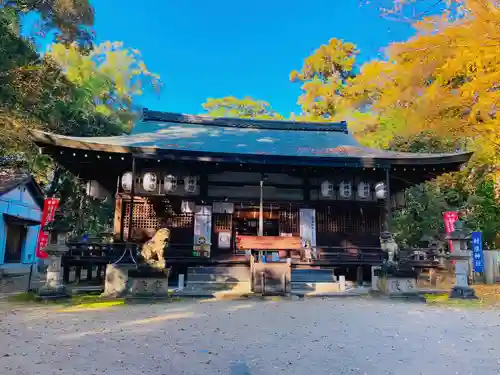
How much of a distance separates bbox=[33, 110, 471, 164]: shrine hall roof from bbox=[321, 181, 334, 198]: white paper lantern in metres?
1.16

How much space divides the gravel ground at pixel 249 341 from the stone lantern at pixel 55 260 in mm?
1586

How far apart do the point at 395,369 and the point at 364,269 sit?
34.4 feet

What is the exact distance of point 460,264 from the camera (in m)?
10.8

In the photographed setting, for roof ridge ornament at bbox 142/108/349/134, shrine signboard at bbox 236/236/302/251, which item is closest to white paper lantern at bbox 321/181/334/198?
shrine signboard at bbox 236/236/302/251

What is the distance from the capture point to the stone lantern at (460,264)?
34.4 feet

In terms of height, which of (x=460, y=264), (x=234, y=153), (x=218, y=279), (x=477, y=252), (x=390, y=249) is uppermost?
(x=234, y=153)

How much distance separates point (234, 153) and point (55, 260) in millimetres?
6413

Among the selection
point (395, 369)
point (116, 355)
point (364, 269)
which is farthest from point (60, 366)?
point (364, 269)

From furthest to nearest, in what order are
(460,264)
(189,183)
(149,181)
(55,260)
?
(189,183) → (149,181) → (460,264) → (55,260)

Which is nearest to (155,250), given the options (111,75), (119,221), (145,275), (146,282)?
(145,275)

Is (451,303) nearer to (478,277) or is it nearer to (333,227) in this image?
(333,227)

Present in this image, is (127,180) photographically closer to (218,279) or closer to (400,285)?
(218,279)

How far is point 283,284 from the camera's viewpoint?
10.5 m

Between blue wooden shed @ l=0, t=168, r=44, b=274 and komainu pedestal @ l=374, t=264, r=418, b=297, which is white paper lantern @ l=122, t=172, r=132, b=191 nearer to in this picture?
komainu pedestal @ l=374, t=264, r=418, b=297
